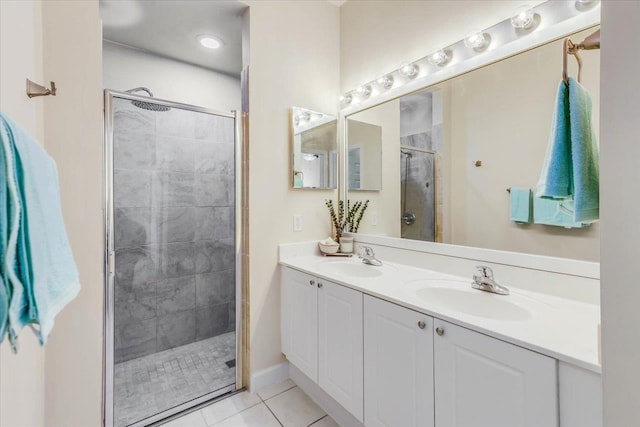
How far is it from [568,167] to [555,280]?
57 cm

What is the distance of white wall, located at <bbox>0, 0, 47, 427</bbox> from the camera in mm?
829

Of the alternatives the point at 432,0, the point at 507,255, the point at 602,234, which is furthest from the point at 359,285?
the point at 432,0

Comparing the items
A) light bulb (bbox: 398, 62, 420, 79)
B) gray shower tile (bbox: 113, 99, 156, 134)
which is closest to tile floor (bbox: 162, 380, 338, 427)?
gray shower tile (bbox: 113, 99, 156, 134)

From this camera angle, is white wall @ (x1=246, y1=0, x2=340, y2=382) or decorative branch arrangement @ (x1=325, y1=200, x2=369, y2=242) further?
decorative branch arrangement @ (x1=325, y1=200, x2=369, y2=242)

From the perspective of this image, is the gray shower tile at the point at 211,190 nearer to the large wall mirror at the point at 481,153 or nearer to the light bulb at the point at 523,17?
the large wall mirror at the point at 481,153

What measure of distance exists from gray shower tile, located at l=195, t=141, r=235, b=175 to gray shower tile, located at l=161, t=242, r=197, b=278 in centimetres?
64

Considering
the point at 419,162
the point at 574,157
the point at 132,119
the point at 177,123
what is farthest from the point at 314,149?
the point at 574,157

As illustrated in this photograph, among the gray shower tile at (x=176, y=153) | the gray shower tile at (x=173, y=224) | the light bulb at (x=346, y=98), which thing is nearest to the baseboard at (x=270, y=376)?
the gray shower tile at (x=173, y=224)

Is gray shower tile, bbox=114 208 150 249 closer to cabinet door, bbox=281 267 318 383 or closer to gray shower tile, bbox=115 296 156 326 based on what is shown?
gray shower tile, bbox=115 296 156 326

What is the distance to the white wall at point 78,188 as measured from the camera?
1302 mm

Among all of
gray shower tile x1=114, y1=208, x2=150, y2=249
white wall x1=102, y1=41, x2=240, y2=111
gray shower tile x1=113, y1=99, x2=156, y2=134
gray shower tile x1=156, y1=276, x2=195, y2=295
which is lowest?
gray shower tile x1=156, y1=276, x2=195, y2=295

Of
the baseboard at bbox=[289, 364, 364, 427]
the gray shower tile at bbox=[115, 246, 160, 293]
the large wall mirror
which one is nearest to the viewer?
the large wall mirror

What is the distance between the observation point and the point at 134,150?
203 centimetres

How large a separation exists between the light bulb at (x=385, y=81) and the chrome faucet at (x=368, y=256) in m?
1.11
